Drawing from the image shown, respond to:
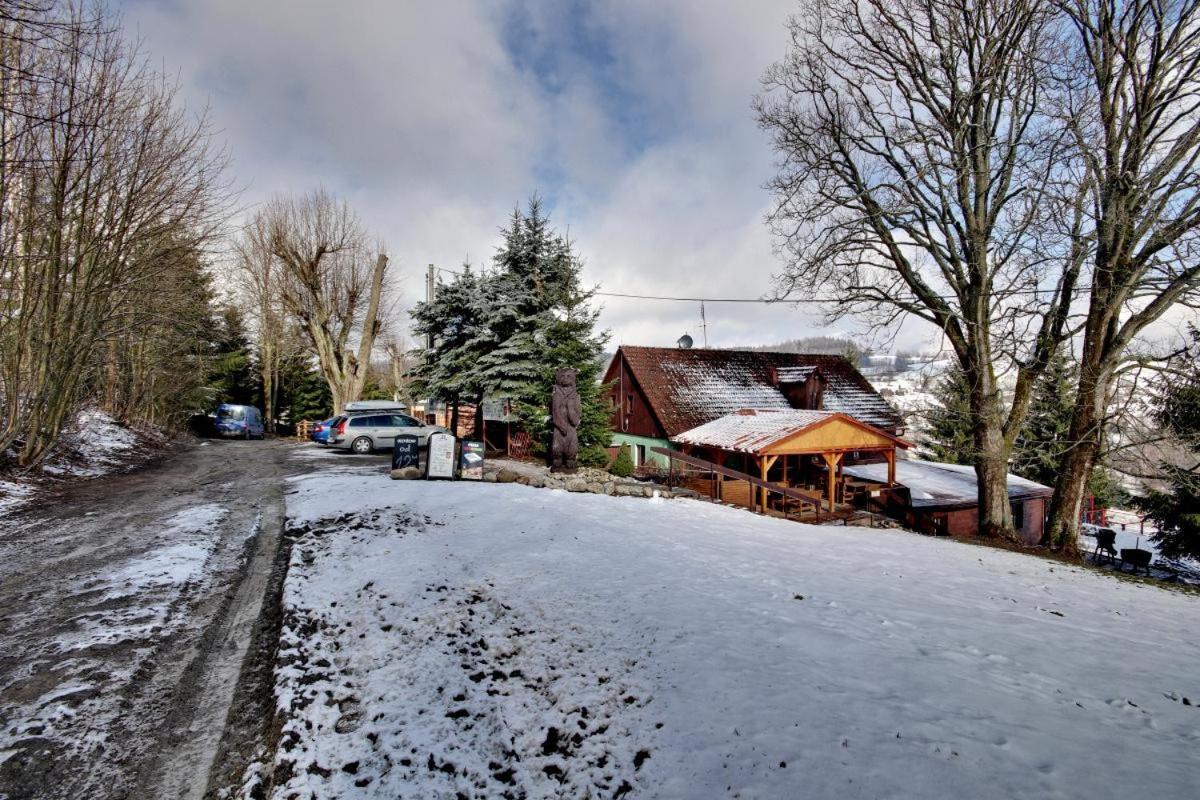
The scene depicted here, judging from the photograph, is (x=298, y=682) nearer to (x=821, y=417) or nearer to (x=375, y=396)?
(x=821, y=417)

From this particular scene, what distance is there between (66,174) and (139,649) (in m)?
11.3

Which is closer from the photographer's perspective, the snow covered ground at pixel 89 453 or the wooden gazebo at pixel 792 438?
the snow covered ground at pixel 89 453

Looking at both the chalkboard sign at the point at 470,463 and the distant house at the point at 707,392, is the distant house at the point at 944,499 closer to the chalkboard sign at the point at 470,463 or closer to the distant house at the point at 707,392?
the distant house at the point at 707,392

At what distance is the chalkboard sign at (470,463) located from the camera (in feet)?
36.8

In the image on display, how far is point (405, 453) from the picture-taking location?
11766mm

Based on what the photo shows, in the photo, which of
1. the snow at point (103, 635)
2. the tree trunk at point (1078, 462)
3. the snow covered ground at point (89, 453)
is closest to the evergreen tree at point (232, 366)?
the snow covered ground at point (89, 453)

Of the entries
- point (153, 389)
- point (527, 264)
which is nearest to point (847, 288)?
point (527, 264)

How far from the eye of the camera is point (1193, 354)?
10.0 meters

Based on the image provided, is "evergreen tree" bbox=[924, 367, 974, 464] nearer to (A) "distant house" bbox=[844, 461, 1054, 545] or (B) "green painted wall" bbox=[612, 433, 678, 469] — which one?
(A) "distant house" bbox=[844, 461, 1054, 545]

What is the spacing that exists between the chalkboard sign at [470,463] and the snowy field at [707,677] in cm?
419

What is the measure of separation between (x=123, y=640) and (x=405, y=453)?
7481mm

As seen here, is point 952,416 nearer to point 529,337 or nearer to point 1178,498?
point 1178,498

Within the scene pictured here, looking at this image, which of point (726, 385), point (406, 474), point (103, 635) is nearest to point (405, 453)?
point (406, 474)

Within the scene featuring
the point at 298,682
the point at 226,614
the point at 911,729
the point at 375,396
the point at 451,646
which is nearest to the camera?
the point at 911,729
